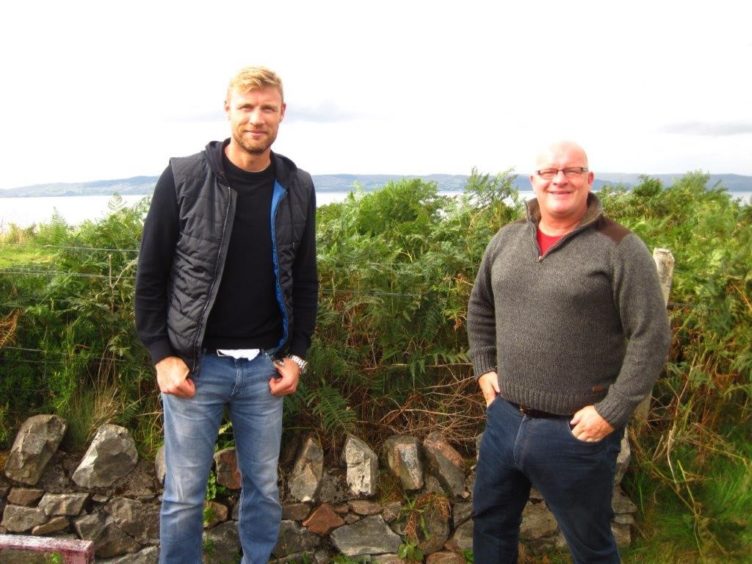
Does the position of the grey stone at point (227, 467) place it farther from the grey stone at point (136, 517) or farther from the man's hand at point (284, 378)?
the man's hand at point (284, 378)

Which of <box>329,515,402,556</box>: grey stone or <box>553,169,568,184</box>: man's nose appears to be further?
<box>329,515,402,556</box>: grey stone

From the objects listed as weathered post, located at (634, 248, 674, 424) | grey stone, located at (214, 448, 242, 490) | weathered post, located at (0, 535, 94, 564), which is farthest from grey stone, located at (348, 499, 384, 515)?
weathered post, located at (634, 248, 674, 424)

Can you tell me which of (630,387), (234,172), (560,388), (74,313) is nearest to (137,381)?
(74,313)

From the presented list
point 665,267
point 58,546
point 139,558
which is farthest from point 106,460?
point 665,267

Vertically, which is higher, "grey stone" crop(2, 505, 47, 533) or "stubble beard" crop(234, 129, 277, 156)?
"stubble beard" crop(234, 129, 277, 156)

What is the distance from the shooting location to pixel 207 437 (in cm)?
362

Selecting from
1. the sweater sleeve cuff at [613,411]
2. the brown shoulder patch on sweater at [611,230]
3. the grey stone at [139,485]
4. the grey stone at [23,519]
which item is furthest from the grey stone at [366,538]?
the brown shoulder patch on sweater at [611,230]

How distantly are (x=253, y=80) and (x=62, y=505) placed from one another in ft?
Result: 9.68

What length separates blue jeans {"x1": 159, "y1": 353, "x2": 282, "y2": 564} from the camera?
3.56 m

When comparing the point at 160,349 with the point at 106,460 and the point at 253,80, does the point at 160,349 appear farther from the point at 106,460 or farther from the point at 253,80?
the point at 106,460

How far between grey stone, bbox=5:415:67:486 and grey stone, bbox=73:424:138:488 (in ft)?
0.73

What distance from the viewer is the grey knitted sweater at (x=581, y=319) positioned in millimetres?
3086

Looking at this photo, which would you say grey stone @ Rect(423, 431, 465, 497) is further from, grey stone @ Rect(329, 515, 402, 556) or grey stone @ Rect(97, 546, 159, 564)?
grey stone @ Rect(97, 546, 159, 564)

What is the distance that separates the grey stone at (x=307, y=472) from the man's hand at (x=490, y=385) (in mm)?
1452
